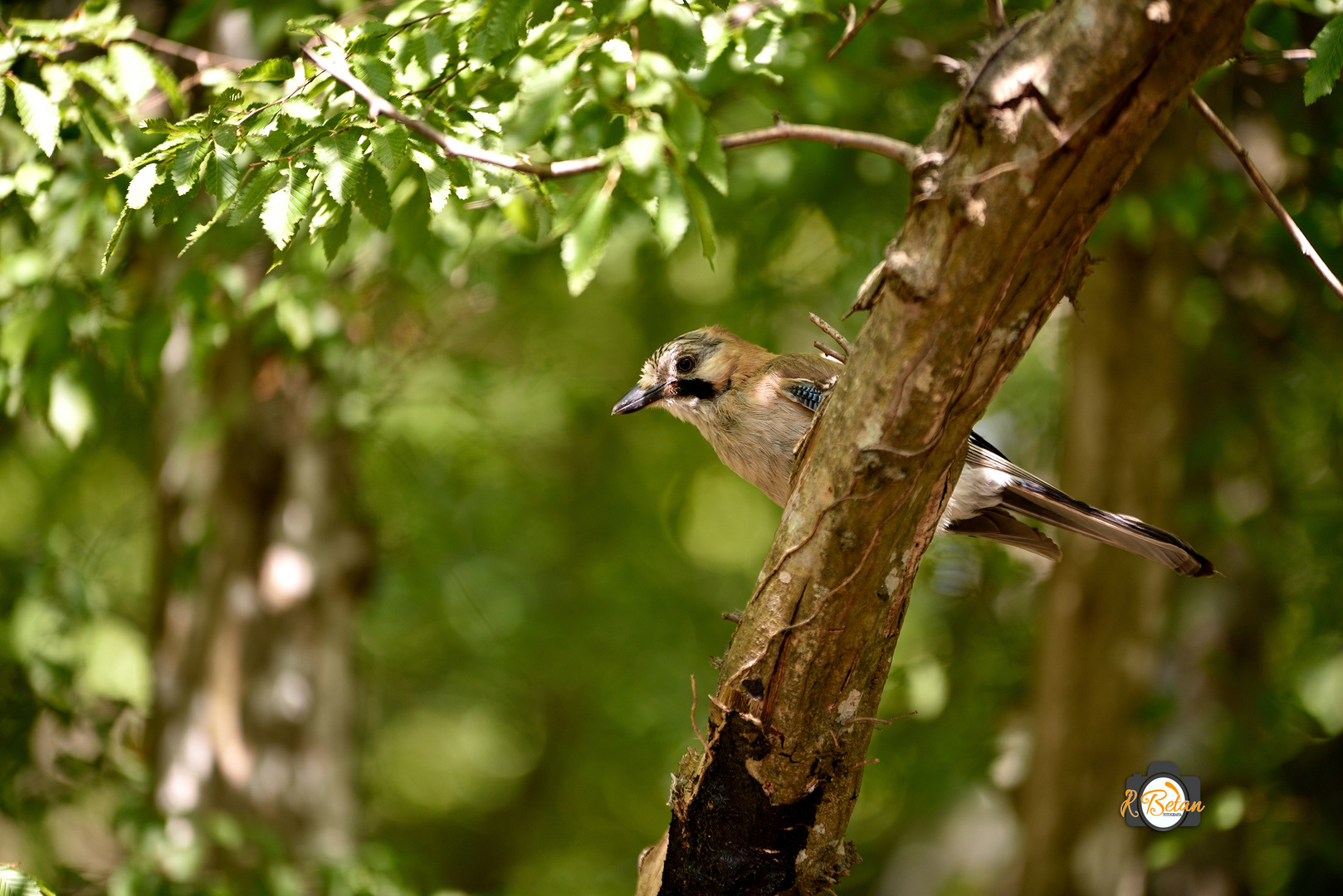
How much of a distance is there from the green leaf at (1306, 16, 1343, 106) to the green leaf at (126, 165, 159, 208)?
9.00 feet

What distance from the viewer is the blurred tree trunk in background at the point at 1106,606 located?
543 cm

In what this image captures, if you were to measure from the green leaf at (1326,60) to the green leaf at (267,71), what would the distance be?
2.52 meters

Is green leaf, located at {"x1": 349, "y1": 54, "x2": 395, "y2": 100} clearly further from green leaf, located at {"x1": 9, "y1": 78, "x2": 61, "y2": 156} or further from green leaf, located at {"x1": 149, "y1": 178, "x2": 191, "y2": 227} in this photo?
green leaf, located at {"x1": 9, "y1": 78, "x2": 61, "y2": 156}

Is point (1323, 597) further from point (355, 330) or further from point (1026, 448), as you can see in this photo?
point (355, 330)

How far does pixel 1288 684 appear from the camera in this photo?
19.3ft

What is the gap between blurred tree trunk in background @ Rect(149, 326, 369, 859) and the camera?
5543 millimetres

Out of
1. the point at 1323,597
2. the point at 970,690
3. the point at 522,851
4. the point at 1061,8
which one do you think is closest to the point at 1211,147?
the point at 1323,597

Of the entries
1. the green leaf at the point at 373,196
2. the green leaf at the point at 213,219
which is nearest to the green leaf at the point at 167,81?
the green leaf at the point at 213,219

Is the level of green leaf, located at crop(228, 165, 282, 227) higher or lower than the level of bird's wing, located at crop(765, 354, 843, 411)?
higher

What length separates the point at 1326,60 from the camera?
244 centimetres

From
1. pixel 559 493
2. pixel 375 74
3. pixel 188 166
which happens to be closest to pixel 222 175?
pixel 188 166

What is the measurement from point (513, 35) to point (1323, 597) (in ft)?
18.0

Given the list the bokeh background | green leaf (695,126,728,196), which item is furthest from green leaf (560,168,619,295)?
the bokeh background

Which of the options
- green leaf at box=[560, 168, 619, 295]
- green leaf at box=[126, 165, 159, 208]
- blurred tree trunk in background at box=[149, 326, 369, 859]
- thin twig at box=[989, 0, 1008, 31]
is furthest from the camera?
blurred tree trunk in background at box=[149, 326, 369, 859]
